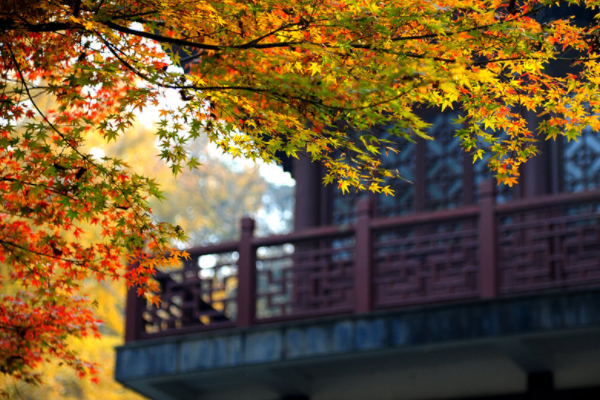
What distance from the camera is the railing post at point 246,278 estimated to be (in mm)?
9789

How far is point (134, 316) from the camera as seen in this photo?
10336 millimetres

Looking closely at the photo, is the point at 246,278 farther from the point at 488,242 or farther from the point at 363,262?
the point at 488,242

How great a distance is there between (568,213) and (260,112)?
5291 mm

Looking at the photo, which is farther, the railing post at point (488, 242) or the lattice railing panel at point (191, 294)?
the lattice railing panel at point (191, 294)

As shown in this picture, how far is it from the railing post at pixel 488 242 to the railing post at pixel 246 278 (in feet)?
7.77

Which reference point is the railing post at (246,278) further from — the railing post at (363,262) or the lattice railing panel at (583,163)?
the lattice railing panel at (583,163)

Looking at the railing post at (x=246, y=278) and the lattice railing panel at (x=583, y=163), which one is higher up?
the lattice railing panel at (x=583, y=163)

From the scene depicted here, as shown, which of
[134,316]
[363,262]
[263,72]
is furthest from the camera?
[134,316]

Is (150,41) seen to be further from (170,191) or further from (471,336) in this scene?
(170,191)

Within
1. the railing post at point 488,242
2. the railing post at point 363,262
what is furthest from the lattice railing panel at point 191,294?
the railing post at point 488,242

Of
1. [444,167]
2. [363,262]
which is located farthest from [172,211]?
[363,262]

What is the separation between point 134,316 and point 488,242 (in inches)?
152

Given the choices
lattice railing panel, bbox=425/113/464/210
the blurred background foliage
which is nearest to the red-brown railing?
lattice railing panel, bbox=425/113/464/210

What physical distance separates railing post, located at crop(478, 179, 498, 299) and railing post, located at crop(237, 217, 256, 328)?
237 cm
